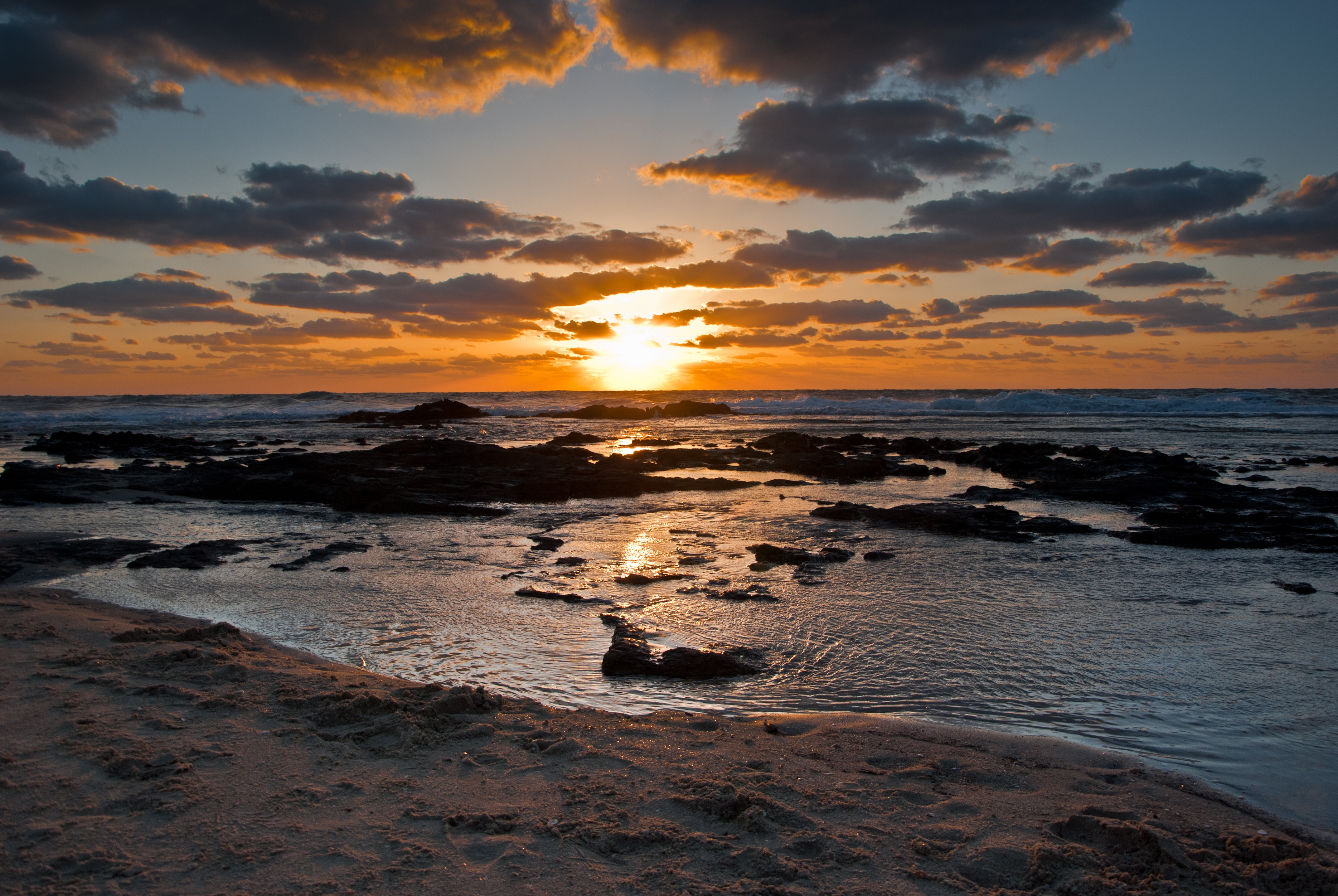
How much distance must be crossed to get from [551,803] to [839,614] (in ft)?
14.3

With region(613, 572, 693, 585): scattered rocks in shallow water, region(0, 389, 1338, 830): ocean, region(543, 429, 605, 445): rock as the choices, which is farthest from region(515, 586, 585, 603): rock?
region(543, 429, 605, 445): rock

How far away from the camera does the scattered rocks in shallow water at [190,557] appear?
9039 mm

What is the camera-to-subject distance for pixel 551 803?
11.7 ft

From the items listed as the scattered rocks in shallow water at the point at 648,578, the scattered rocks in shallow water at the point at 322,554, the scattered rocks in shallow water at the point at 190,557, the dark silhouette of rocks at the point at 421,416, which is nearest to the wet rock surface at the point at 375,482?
the scattered rocks in shallow water at the point at 322,554

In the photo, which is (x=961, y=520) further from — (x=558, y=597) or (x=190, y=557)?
(x=190, y=557)

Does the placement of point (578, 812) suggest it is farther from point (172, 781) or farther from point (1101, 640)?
point (1101, 640)

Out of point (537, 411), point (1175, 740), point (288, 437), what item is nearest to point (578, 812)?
point (1175, 740)

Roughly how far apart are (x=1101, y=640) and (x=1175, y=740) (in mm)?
1989

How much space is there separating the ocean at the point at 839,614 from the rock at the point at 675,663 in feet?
0.38

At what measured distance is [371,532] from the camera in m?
11.9

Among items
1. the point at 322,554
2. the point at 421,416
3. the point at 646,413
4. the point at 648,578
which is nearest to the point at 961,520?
the point at 648,578

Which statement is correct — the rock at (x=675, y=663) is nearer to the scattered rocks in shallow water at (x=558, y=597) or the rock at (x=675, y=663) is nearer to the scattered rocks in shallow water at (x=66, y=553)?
the scattered rocks in shallow water at (x=558, y=597)

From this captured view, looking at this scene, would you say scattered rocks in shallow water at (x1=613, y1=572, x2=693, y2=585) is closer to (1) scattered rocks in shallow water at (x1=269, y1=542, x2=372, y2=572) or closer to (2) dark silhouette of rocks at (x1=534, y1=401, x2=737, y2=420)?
(1) scattered rocks in shallow water at (x1=269, y1=542, x2=372, y2=572)

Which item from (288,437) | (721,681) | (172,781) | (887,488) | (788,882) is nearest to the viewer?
(788,882)
